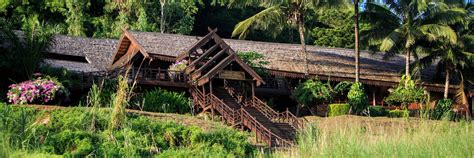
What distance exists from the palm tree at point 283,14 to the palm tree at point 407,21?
264cm

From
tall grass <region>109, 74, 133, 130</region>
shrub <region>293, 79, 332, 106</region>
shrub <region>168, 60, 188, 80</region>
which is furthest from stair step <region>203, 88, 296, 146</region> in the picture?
tall grass <region>109, 74, 133, 130</region>

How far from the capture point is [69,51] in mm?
33281

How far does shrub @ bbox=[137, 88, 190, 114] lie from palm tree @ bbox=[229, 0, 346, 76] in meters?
6.57

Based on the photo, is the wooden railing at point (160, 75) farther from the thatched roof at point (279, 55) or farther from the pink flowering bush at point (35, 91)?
the pink flowering bush at point (35, 91)

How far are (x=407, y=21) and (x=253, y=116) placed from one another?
12.3 metres

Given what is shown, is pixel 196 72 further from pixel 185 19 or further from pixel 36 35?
pixel 185 19

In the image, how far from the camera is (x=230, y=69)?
26.0 meters

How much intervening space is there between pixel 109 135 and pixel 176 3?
1248 inches

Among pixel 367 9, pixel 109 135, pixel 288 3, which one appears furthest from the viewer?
pixel 367 9

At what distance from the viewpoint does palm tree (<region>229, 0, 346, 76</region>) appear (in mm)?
29250

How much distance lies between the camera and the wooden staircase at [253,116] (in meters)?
20.0

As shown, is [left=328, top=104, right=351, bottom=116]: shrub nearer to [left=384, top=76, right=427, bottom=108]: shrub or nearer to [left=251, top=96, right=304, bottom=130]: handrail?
[left=384, top=76, right=427, bottom=108]: shrub

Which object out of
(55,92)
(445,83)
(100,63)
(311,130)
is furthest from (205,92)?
(311,130)

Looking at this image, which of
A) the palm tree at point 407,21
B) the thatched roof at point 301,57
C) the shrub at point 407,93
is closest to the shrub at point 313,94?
the shrub at point 407,93
